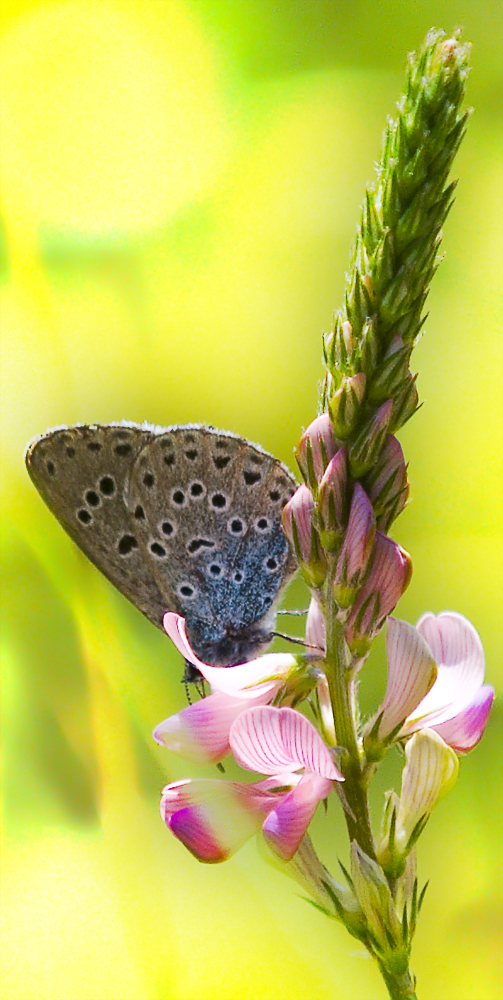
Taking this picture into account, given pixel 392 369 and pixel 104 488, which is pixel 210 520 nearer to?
pixel 104 488

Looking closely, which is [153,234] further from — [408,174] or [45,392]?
[408,174]

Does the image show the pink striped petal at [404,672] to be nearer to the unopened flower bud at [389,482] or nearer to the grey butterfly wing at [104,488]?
the unopened flower bud at [389,482]

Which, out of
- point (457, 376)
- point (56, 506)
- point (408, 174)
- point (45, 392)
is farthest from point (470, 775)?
point (408, 174)

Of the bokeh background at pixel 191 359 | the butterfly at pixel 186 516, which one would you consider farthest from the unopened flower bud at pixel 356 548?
the bokeh background at pixel 191 359

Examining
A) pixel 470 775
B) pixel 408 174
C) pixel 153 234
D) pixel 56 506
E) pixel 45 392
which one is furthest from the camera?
pixel 153 234

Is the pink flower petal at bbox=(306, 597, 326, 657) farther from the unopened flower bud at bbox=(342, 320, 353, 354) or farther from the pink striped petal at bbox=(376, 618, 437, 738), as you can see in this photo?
the unopened flower bud at bbox=(342, 320, 353, 354)

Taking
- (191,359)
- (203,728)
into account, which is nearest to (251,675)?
(203,728)
